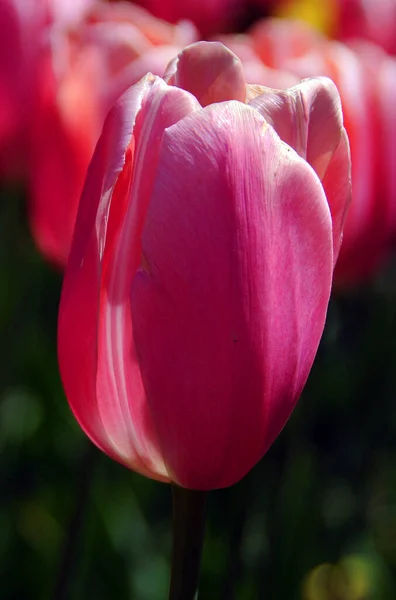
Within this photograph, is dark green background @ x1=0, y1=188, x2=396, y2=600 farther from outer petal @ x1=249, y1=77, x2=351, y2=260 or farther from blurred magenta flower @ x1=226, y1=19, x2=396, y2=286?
outer petal @ x1=249, y1=77, x2=351, y2=260

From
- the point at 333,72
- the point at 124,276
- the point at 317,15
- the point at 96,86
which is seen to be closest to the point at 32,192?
the point at 96,86

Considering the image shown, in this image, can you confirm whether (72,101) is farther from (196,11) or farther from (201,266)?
(196,11)

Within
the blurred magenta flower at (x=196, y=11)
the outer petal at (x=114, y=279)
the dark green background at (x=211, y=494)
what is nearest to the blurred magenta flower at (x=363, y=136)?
the dark green background at (x=211, y=494)

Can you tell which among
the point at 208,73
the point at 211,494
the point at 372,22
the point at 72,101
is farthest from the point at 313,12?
the point at 208,73

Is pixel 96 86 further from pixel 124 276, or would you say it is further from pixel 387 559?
pixel 387 559

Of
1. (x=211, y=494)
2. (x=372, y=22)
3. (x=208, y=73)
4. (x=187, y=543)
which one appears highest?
(x=208, y=73)

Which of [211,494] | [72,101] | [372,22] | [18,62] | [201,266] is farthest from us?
[211,494]
